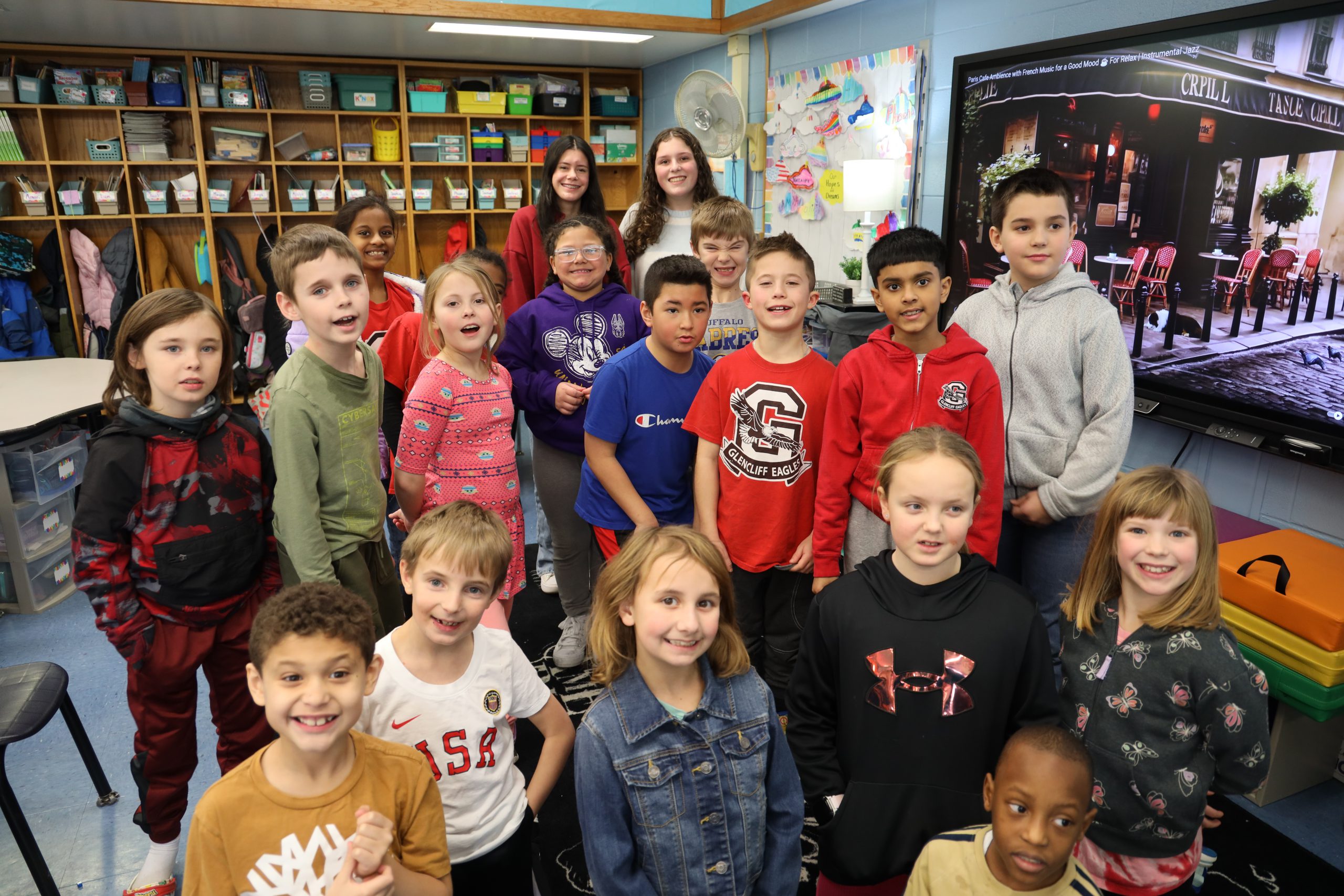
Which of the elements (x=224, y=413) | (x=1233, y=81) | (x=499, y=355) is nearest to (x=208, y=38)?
(x=499, y=355)

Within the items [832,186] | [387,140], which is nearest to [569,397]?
[832,186]

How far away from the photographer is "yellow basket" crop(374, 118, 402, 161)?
6297mm

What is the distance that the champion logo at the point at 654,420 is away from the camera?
2229 mm

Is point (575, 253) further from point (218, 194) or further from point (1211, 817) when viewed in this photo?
point (218, 194)

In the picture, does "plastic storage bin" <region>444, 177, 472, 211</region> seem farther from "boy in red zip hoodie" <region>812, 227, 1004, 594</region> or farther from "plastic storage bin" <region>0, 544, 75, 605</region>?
"boy in red zip hoodie" <region>812, 227, 1004, 594</region>

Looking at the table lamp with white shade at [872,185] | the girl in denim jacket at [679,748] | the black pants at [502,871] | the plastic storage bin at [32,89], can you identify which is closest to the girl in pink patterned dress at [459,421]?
the black pants at [502,871]

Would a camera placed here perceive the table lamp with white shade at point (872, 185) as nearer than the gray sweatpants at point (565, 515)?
No

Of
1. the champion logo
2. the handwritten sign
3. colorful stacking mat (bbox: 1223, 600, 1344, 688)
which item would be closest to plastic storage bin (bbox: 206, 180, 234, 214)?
the handwritten sign

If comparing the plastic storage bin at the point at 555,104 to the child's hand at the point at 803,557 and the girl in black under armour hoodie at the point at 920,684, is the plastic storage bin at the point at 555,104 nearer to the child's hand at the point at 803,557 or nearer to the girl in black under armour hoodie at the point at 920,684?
the child's hand at the point at 803,557

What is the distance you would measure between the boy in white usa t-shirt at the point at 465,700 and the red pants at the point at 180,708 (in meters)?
0.52

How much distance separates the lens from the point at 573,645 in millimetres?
2848

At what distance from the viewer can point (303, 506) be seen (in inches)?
69.5

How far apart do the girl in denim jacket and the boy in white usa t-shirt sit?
211 mm

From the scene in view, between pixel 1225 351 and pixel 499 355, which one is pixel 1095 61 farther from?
pixel 499 355
